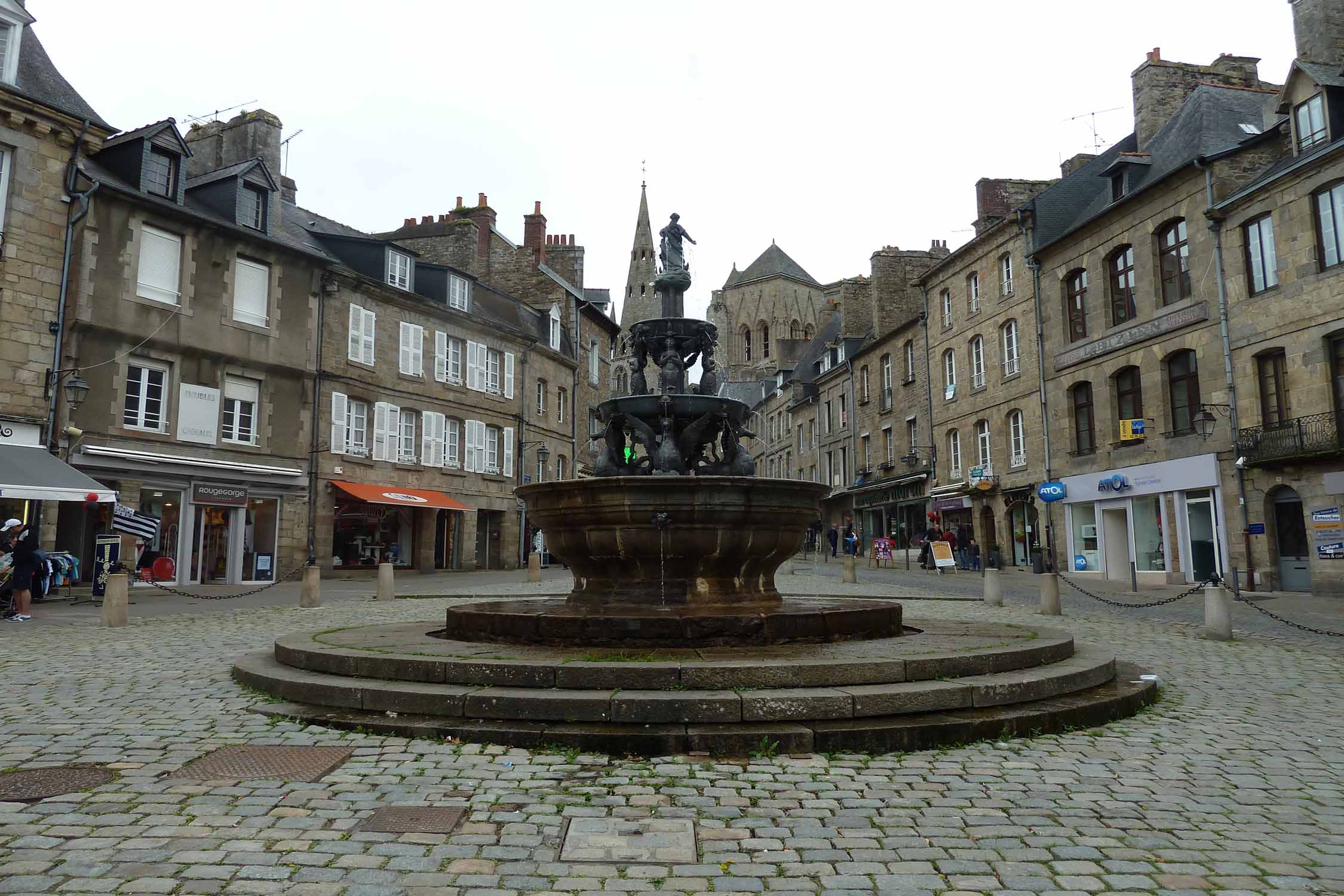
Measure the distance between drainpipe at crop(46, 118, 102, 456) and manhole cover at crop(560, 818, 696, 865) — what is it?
60.2 ft

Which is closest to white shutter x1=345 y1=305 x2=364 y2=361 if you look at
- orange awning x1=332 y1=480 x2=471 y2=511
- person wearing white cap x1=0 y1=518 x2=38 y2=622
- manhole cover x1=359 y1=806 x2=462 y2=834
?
orange awning x1=332 y1=480 x2=471 y2=511

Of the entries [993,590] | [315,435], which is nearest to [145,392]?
[315,435]

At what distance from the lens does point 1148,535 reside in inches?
858

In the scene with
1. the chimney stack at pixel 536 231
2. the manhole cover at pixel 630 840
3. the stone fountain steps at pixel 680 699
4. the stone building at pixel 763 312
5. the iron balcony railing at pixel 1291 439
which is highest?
the stone building at pixel 763 312

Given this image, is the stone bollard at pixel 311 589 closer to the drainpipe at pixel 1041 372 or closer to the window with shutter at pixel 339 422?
→ the window with shutter at pixel 339 422

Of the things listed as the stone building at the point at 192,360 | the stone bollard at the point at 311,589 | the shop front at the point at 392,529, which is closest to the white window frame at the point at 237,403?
the stone building at the point at 192,360

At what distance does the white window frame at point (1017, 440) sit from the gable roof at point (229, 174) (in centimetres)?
2224

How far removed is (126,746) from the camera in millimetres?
5000

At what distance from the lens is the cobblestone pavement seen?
318 cm

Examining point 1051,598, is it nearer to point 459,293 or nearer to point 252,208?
point 252,208

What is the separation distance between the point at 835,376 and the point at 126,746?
3819cm

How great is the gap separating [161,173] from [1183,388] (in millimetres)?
24328

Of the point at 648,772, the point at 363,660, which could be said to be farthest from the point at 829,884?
the point at 363,660

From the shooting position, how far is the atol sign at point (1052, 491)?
A: 79.2ft
